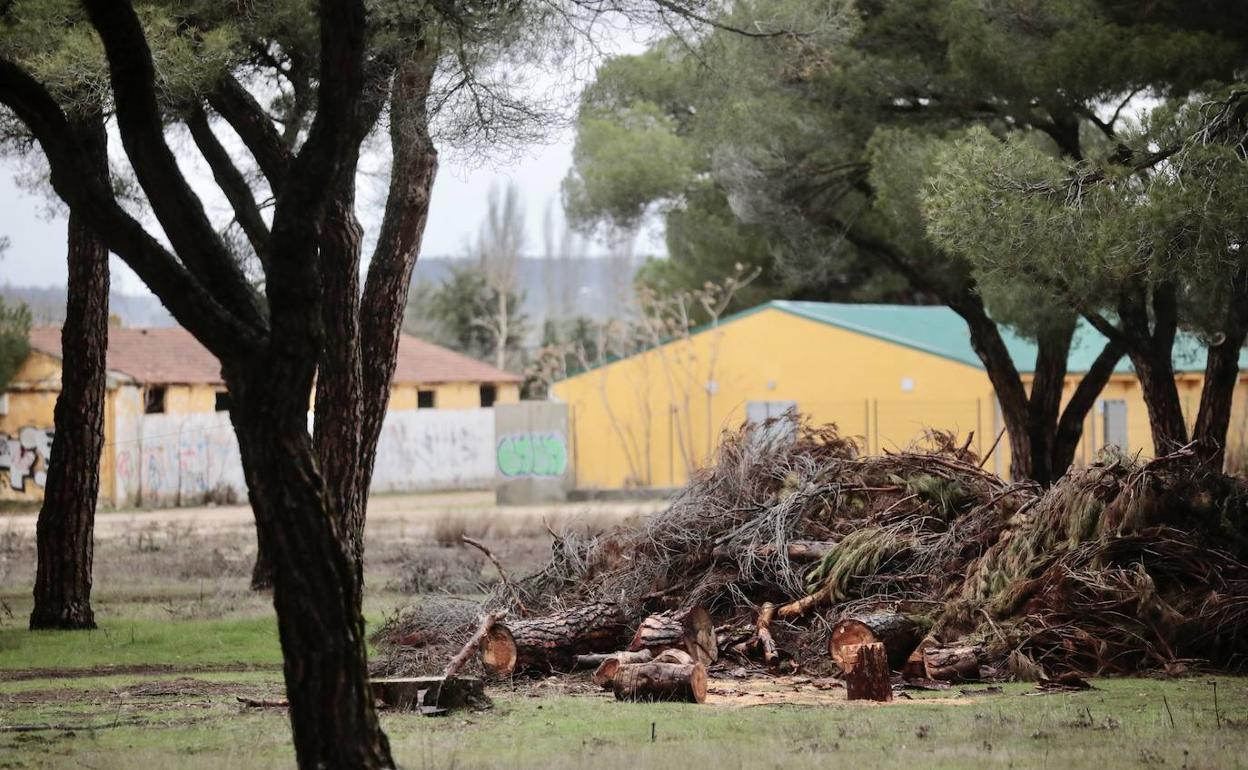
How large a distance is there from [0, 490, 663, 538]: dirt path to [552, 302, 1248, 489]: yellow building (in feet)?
14.7

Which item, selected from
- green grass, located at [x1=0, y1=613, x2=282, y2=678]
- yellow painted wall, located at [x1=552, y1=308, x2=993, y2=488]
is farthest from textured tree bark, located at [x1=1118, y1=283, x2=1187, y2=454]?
yellow painted wall, located at [x1=552, y1=308, x2=993, y2=488]

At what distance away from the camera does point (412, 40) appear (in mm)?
12227

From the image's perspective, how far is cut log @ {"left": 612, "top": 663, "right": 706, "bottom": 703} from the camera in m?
10.1

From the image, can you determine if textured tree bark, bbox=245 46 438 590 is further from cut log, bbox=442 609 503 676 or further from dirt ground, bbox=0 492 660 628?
cut log, bbox=442 609 503 676

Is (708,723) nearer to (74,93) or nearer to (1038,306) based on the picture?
(74,93)

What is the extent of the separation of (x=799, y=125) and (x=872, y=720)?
15793mm

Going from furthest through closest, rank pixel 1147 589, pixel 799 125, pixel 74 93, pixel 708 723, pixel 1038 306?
pixel 799 125
pixel 1038 306
pixel 74 93
pixel 1147 589
pixel 708 723

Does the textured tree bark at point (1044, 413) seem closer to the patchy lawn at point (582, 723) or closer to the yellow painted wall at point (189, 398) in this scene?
the patchy lawn at point (582, 723)

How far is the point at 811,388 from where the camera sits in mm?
43375

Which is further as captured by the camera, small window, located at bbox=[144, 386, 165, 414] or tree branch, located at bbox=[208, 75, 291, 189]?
small window, located at bbox=[144, 386, 165, 414]

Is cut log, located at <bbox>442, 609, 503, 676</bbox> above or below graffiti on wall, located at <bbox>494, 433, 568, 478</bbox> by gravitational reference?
below

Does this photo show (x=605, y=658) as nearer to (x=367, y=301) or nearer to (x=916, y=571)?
(x=916, y=571)

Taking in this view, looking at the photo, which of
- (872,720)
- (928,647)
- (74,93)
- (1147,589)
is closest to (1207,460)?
(1147,589)

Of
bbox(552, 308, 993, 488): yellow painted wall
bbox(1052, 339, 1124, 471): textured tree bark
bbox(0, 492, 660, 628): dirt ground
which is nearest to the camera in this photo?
bbox(0, 492, 660, 628): dirt ground
